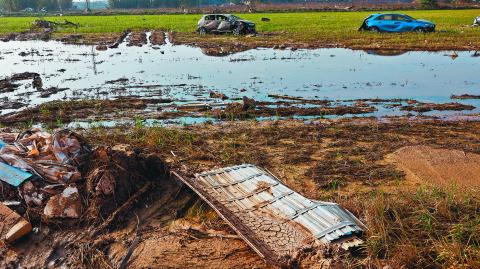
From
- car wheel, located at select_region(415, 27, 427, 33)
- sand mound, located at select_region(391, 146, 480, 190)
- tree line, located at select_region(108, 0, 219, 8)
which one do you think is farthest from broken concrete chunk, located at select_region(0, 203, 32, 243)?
tree line, located at select_region(108, 0, 219, 8)

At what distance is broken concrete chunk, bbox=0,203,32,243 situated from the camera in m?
5.18

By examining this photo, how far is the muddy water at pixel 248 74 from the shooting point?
41.2 ft

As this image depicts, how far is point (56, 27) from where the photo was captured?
3794 cm

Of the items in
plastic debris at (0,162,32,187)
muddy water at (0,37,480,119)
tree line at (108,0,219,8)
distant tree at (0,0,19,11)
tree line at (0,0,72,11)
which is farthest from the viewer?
tree line at (108,0,219,8)

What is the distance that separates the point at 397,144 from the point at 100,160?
5395mm

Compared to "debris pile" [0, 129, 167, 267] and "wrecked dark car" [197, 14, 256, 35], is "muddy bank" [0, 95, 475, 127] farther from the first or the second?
"wrecked dark car" [197, 14, 256, 35]

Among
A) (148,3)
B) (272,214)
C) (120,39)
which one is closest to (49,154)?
(272,214)

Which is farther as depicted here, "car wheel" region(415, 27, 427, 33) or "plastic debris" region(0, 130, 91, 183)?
"car wheel" region(415, 27, 427, 33)

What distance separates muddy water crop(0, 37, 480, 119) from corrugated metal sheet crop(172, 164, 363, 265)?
552 centimetres

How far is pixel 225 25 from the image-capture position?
27438mm

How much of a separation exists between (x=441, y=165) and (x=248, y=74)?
9499mm

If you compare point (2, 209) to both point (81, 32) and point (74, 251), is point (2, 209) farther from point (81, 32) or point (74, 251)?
point (81, 32)

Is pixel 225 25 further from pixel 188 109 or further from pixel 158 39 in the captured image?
pixel 188 109

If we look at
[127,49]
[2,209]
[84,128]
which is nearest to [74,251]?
[2,209]
